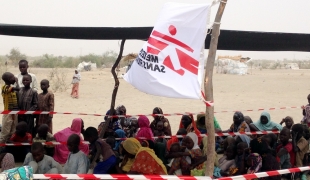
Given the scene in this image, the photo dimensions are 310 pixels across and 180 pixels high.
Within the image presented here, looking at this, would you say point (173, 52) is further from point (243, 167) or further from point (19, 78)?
point (19, 78)

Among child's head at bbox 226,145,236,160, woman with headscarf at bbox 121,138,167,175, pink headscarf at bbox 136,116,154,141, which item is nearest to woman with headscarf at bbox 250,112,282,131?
child's head at bbox 226,145,236,160

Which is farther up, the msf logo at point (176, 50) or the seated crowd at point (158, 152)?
the msf logo at point (176, 50)

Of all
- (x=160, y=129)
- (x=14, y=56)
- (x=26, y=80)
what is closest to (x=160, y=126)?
(x=160, y=129)

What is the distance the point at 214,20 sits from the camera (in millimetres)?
4184

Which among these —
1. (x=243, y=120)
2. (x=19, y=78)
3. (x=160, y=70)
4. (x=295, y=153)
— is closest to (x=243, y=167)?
(x=295, y=153)

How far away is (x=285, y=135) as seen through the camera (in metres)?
6.38

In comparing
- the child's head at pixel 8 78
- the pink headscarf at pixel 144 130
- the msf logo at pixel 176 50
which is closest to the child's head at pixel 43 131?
the child's head at pixel 8 78

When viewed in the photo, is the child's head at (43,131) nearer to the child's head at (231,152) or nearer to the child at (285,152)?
the child's head at (231,152)

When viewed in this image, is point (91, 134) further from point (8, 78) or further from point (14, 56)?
point (14, 56)

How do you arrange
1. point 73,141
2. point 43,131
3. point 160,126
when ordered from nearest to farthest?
point 73,141, point 43,131, point 160,126

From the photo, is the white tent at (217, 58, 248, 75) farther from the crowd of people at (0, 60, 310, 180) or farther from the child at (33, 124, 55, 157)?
the child at (33, 124, 55, 157)

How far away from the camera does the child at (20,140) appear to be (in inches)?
271

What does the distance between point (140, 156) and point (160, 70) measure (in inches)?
79.0

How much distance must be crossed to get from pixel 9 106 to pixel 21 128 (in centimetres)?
82
